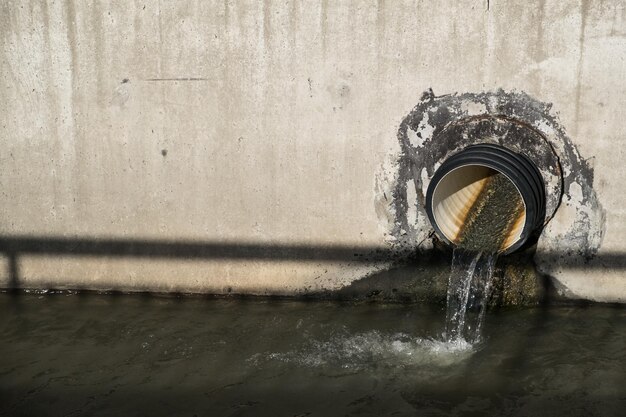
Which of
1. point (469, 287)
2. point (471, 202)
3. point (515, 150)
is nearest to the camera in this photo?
point (515, 150)

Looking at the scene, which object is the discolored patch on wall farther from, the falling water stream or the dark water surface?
the dark water surface

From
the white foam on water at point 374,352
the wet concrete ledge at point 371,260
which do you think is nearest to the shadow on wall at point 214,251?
the wet concrete ledge at point 371,260

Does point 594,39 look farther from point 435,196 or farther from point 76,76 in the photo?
point 76,76

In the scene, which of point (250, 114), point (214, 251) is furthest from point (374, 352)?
point (250, 114)

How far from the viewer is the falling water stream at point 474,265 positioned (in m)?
5.32

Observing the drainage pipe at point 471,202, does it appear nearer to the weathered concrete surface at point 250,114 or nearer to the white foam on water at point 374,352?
the weathered concrete surface at point 250,114

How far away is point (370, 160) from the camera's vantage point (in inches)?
215

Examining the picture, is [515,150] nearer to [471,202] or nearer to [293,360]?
[471,202]

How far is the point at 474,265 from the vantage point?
5367 mm

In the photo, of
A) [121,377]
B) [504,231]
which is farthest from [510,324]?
[121,377]

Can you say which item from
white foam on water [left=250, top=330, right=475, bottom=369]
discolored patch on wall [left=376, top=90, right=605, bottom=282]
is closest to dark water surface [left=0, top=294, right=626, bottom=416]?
white foam on water [left=250, top=330, right=475, bottom=369]

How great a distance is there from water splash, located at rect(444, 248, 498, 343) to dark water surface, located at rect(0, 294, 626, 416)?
129 mm

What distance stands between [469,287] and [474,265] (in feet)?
0.58

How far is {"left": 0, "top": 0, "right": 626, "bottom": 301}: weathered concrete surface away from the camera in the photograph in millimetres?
5230
